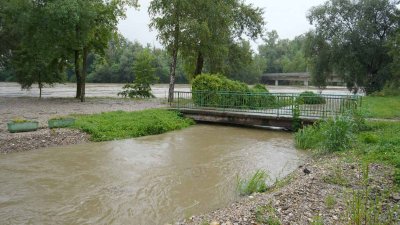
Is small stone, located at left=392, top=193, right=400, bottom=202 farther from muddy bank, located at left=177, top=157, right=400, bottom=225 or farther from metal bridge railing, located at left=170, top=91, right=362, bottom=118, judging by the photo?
metal bridge railing, located at left=170, top=91, right=362, bottom=118

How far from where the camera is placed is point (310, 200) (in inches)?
253

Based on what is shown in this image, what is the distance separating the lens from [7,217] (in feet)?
21.4

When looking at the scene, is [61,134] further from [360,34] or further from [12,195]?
[360,34]

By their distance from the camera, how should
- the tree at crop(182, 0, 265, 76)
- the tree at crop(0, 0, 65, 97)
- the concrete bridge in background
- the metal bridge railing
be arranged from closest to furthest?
1. the metal bridge railing
2. the tree at crop(0, 0, 65, 97)
3. the tree at crop(182, 0, 265, 76)
4. the concrete bridge in background

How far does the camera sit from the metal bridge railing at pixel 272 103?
1642 cm

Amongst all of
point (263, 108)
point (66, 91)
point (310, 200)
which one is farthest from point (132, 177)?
point (66, 91)

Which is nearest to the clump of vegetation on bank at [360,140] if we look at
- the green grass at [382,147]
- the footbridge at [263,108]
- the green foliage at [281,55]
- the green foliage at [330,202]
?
the green grass at [382,147]

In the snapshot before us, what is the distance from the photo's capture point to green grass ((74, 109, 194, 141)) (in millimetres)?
14930

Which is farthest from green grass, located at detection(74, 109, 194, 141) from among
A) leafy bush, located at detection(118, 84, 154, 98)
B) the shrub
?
leafy bush, located at detection(118, 84, 154, 98)

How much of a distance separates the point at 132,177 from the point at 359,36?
33.9 meters

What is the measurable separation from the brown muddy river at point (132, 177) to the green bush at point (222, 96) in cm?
445

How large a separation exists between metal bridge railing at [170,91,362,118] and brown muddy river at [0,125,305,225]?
9.75 ft

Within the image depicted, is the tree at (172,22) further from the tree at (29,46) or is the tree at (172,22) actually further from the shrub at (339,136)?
the shrub at (339,136)

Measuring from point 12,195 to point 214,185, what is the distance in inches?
183
